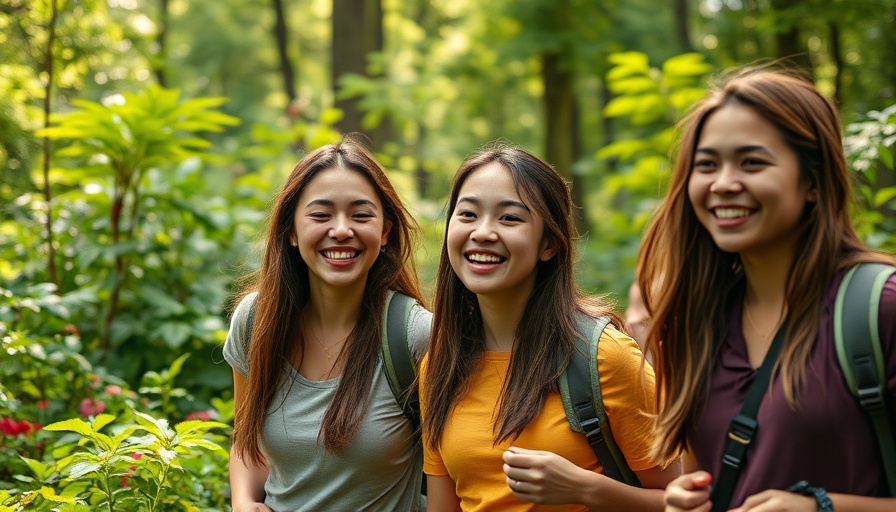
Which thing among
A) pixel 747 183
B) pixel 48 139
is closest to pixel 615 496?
pixel 747 183

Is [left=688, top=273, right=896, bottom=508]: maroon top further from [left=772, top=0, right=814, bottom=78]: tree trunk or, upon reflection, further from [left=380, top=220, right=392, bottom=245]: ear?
[left=772, top=0, right=814, bottom=78]: tree trunk

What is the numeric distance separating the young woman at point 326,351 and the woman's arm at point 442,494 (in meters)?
0.32

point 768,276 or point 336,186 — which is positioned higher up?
point 336,186

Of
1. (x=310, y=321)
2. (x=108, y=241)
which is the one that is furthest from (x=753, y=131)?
(x=108, y=241)

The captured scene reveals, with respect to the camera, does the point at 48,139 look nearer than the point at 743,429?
No

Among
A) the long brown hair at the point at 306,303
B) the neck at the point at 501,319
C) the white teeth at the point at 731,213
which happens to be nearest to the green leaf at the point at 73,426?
the long brown hair at the point at 306,303

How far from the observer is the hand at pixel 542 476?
2.60 meters

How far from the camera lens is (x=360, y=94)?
38.4 feet

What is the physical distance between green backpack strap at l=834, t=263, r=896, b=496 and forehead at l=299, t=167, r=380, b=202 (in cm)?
196

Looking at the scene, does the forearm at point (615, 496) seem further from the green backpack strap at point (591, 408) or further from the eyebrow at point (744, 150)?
the eyebrow at point (744, 150)

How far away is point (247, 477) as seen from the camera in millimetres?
3680

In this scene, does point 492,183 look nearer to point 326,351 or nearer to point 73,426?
point 326,351

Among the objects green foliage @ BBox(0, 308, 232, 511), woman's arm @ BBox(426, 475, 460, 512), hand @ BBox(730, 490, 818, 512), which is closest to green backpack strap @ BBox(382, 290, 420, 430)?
woman's arm @ BBox(426, 475, 460, 512)

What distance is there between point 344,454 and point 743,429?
161 centimetres
